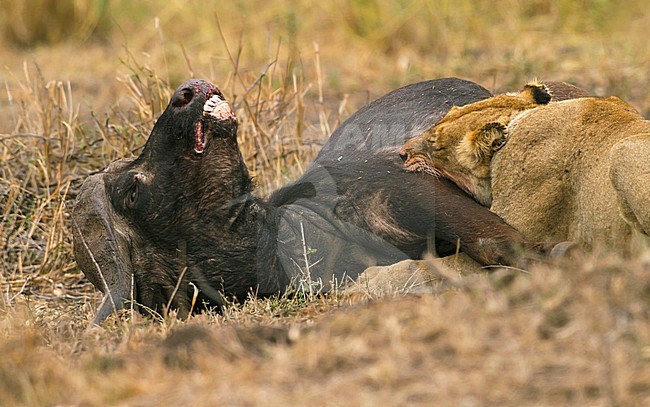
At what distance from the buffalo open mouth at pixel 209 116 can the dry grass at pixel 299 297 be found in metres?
0.82

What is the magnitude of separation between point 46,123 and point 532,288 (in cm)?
428

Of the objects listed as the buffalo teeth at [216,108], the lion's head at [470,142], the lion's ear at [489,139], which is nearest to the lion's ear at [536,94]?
the lion's head at [470,142]

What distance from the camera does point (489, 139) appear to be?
5156 millimetres

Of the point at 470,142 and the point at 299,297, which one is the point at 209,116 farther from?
the point at 470,142

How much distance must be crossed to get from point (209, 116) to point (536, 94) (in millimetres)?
1658

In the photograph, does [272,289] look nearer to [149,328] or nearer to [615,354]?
[149,328]

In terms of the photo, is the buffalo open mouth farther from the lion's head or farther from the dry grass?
the lion's head

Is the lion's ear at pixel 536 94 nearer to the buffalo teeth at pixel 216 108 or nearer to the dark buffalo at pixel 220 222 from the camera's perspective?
the dark buffalo at pixel 220 222

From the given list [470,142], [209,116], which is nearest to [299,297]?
[209,116]

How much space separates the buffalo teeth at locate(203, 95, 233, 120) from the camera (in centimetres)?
522

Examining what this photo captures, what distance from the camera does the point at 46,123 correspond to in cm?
687

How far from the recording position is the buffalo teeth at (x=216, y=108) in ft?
17.1

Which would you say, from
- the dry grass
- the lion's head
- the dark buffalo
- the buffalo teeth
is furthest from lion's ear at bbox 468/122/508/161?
the buffalo teeth

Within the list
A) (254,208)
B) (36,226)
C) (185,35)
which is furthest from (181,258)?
(185,35)
